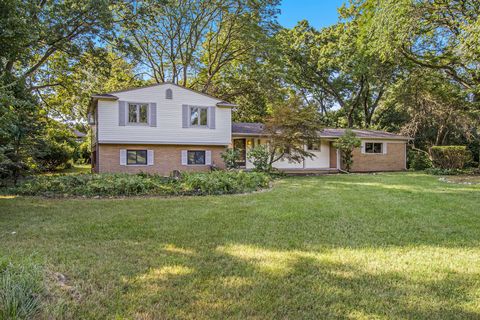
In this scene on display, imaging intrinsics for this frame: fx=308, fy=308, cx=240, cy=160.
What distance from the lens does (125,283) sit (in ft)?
10.4

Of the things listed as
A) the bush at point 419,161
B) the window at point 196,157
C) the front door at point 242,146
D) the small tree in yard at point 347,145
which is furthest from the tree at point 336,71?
the window at point 196,157

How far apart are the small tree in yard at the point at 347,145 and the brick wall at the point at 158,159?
7.68 meters

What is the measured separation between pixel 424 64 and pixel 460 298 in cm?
1786

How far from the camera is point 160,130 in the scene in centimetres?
1694

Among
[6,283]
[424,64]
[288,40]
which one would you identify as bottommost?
[6,283]

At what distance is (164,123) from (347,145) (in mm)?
11464

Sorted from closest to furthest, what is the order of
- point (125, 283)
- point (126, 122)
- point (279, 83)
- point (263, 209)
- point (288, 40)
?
point (125, 283), point (263, 209), point (126, 122), point (279, 83), point (288, 40)

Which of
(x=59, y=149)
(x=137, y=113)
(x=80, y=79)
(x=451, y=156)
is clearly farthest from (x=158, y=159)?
(x=451, y=156)

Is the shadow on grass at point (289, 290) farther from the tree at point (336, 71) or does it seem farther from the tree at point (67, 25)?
the tree at point (336, 71)

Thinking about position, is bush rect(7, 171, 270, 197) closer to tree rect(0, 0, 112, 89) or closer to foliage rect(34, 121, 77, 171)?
tree rect(0, 0, 112, 89)

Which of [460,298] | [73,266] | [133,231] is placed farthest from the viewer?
[133,231]

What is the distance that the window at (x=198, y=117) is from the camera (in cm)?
1764

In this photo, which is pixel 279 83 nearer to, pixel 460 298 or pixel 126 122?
pixel 126 122

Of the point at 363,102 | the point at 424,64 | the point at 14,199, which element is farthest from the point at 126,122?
the point at 363,102
